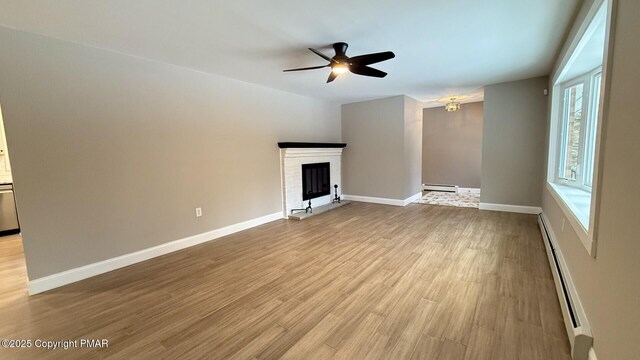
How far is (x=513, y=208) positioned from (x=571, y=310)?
3.71 metres

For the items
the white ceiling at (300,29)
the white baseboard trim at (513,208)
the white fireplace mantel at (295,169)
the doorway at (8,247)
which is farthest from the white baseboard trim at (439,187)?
the doorway at (8,247)

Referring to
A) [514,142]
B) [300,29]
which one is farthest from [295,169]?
[514,142]

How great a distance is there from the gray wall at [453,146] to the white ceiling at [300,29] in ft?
11.4

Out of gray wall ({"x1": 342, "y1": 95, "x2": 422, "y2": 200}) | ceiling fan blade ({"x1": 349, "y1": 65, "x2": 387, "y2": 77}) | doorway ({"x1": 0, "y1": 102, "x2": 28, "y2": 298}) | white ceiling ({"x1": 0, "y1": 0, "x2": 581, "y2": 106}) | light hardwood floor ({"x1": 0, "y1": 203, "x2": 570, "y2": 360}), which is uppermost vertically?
white ceiling ({"x1": 0, "y1": 0, "x2": 581, "y2": 106})

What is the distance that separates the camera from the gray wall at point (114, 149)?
2.47 metres

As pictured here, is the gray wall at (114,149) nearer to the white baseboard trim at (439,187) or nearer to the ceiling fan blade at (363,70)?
the ceiling fan blade at (363,70)

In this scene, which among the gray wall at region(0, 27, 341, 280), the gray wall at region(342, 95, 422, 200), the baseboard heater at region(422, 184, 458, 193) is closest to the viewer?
the gray wall at region(0, 27, 341, 280)

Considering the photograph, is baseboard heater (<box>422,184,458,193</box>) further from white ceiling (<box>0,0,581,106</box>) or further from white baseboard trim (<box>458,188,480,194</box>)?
white ceiling (<box>0,0,581,106</box>)

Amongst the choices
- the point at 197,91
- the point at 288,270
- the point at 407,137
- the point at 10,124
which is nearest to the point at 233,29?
the point at 197,91

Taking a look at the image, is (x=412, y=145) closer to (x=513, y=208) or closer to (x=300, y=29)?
(x=513, y=208)

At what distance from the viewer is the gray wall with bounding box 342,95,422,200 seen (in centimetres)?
577

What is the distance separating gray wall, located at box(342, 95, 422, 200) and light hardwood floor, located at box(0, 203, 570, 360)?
2.39 meters

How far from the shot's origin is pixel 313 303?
2227 millimetres

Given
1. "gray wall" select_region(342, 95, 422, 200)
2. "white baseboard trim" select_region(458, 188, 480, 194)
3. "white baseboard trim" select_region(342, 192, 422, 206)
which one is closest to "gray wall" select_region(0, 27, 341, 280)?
"gray wall" select_region(342, 95, 422, 200)
